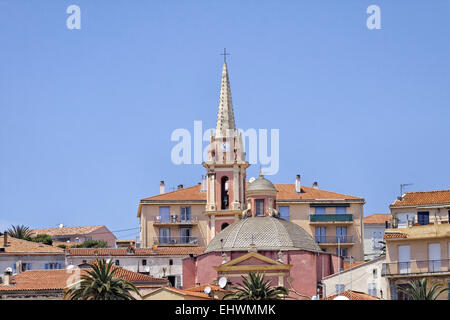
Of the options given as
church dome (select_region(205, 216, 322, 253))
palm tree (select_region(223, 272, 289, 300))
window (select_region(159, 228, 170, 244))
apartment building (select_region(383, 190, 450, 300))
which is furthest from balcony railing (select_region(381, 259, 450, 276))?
window (select_region(159, 228, 170, 244))

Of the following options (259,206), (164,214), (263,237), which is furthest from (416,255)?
(164,214)

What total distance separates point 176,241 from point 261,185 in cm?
1594

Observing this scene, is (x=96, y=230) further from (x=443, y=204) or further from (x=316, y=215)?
(x=443, y=204)

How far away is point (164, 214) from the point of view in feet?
392

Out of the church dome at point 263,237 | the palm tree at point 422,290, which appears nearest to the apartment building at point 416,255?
the palm tree at point 422,290

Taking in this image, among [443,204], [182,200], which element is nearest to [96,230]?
[182,200]

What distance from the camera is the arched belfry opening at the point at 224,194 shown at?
116m

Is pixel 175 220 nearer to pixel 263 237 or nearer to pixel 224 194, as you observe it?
pixel 224 194

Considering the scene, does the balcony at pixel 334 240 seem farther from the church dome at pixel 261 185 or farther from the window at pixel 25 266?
the window at pixel 25 266

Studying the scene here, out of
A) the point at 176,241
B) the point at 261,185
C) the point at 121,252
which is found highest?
the point at 261,185

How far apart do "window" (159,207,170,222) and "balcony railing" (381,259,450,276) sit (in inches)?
1553

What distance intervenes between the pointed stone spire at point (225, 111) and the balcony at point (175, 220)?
8.26 meters
